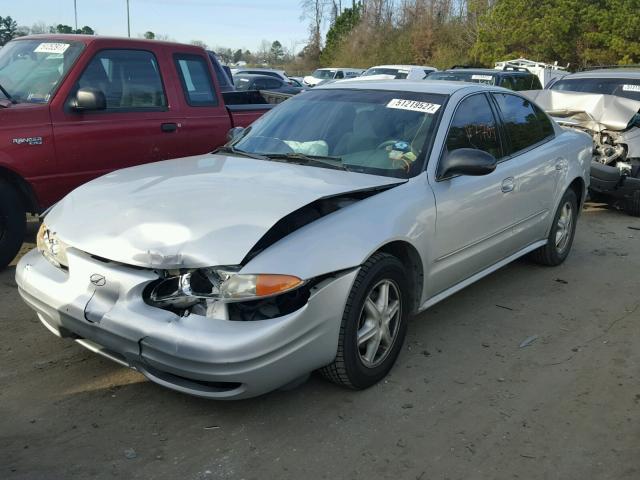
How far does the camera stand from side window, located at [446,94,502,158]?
4324mm

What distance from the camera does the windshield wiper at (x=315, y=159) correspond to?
409 cm

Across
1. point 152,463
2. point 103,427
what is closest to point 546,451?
point 152,463

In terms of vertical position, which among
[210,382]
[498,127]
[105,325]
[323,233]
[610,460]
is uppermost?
[498,127]

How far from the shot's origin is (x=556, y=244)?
19.1 feet

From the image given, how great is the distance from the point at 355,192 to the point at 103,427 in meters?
1.78

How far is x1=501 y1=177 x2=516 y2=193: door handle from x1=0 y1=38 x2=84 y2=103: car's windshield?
3.66m

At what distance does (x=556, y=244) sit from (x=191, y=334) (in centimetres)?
402

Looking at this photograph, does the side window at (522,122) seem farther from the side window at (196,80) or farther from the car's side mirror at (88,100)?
the car's side mirror at (88,100)

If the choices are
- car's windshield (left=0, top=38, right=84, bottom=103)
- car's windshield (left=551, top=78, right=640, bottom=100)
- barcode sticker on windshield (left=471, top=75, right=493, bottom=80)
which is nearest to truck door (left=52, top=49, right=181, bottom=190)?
car's windshield (left=0, top=38, right=84, bottom=103)

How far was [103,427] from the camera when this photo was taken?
3.12 meters

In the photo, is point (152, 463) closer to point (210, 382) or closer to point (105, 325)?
point (210, 382)

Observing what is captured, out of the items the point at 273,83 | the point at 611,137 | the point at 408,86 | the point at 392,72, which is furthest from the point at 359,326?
the point at 392,72

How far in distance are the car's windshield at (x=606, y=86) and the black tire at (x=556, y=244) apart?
13.2 feet

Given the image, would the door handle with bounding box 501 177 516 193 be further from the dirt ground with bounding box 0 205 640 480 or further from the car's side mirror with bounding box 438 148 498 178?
the dirt ground with bounding box 0 205 640 480
